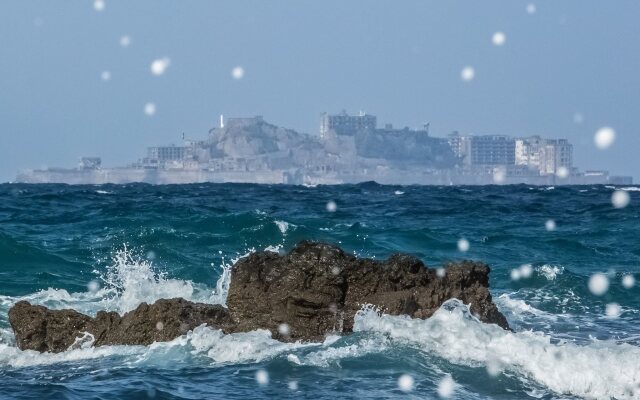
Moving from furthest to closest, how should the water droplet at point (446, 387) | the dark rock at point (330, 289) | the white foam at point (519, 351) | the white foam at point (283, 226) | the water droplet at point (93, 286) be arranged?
the white foam at point (283, 226) < the water droplet at point (93, 286) < the dark rock at point (330, 289) < the white foam at point (519, 351) < the water droplet at point (446, 387)

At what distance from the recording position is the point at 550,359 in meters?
8.91

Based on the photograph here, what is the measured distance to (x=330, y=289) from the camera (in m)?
9.94

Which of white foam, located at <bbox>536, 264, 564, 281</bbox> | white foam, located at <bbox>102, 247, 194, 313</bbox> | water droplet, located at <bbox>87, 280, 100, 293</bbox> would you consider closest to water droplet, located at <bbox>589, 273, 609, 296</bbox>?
white foam, located at <bbox>536, 264, 564, 281</bbox>

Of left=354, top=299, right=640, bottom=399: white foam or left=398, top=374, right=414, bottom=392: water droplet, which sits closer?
left=398, top=374, right=414, bottom=392: water droplet

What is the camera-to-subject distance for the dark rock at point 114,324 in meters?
9.86

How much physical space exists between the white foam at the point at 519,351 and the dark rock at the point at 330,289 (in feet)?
0.78

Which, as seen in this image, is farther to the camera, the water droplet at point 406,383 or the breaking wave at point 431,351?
the breaking wave at point 431,351

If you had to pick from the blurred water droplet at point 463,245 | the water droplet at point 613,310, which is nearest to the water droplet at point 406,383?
the water droplet at point 613,310

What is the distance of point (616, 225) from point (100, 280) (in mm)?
18163

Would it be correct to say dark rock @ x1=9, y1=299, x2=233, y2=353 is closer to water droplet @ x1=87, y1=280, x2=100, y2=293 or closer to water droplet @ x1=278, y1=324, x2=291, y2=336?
water droplet @ x1=278, y1=324, x2=291, y2=336

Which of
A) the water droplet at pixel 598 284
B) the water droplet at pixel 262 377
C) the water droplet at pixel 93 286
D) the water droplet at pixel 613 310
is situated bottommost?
the water droplet at pixel 613 310

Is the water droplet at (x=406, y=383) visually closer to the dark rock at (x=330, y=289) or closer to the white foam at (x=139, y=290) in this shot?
the dark rock at (x=330, y=289)

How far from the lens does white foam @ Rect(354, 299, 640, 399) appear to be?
8.48 m

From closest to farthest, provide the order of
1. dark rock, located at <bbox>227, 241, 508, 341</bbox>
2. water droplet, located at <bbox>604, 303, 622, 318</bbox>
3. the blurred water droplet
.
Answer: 1. dark rock, located at <bbox>227, 241, 508, 341</bbox>
2. water droplet, located at <bbox>604, 303, 622, 318</bbox>
3. the blurred water droplet
